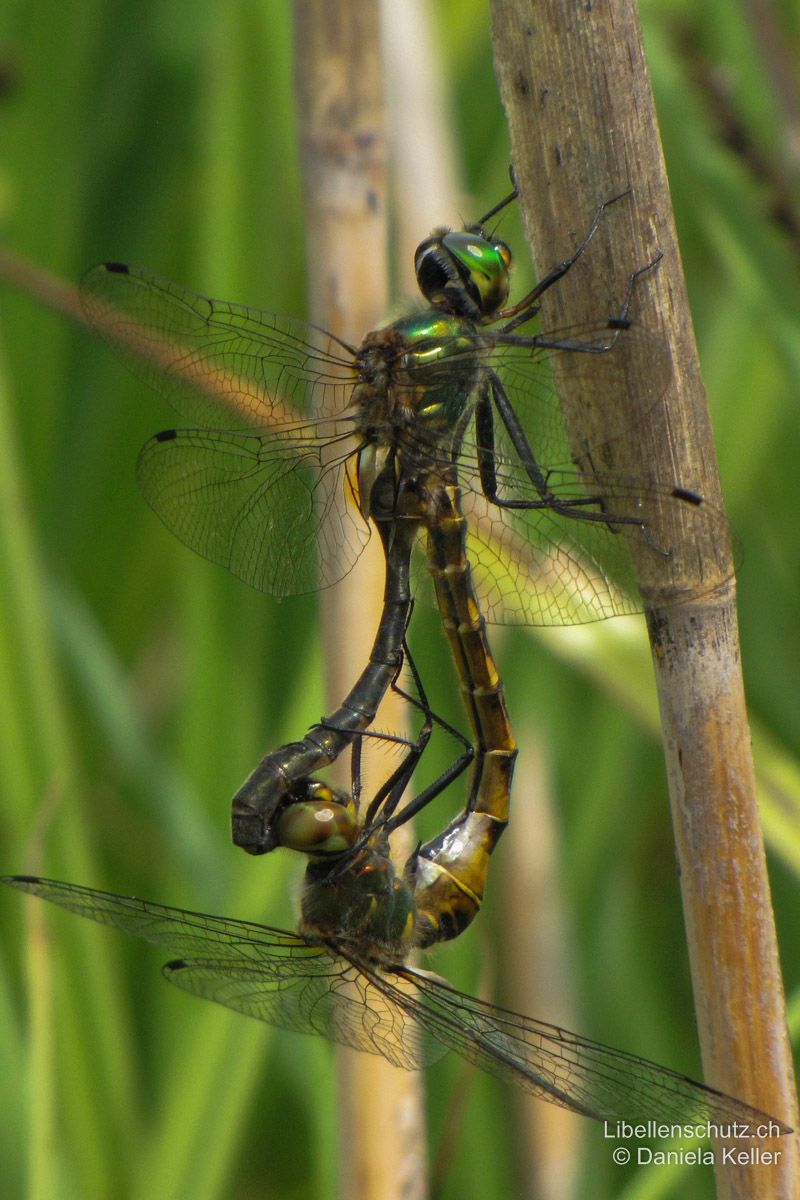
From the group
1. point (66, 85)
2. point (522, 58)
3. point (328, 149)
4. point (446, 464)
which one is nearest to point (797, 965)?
point (446, 464)

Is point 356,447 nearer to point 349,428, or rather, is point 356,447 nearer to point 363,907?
point 349,428

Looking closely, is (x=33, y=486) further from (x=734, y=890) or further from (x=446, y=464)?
(x=734, y=890)

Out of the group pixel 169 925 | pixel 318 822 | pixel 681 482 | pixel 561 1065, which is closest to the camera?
pixel 681 482

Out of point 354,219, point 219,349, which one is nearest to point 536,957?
point 219,349

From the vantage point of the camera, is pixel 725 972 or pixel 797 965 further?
pixel 797 965

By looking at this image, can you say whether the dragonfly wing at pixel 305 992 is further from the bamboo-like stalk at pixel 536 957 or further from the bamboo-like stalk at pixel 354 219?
the bamboo-like stalk at pixel 536 957

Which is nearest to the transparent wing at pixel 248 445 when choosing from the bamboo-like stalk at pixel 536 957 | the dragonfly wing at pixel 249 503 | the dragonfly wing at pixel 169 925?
the dragonfly wing at pixel 249 503

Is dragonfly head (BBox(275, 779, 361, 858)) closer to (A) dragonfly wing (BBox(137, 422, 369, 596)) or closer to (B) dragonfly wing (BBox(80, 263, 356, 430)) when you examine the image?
(A) dragonfly wing (BBox(137, 422, 369, 596))
